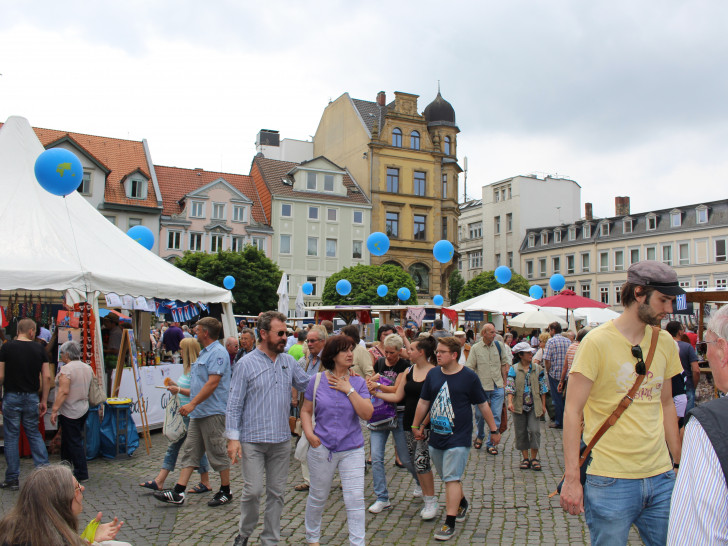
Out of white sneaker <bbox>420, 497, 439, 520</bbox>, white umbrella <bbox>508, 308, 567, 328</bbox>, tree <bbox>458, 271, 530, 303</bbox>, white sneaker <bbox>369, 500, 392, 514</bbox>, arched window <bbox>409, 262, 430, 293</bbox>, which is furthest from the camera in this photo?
tree <bbox>458, 271, 530, 303</bbox>

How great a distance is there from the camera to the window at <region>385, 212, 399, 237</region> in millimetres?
50344

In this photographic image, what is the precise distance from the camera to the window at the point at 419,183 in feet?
169

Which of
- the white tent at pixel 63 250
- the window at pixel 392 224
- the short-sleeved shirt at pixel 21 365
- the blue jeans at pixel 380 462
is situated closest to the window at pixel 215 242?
the window at pixel 392 224

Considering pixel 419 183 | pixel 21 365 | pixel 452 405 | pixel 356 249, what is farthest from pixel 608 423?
pixel 419 183

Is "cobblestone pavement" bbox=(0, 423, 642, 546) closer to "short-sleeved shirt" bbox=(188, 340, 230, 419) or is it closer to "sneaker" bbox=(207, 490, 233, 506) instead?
"sneaker" bbox=(207, 490, 233, 506)

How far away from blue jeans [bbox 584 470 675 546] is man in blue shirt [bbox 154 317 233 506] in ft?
14.4

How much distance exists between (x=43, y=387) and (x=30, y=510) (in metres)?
6.31

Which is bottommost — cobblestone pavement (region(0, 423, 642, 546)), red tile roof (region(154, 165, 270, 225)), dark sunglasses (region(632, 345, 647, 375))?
cobblestone pavement (region(0, 423, 642, 546))

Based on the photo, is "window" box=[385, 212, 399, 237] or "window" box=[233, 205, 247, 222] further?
"window" box=[385, 212, 399, 237]

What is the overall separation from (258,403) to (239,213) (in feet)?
136

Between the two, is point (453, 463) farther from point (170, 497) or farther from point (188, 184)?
point (188, 184)

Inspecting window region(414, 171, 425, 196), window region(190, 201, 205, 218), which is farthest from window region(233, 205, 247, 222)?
window region(414, 171, 425, 196)

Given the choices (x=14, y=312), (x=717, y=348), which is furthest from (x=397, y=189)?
(x=717, y=348)

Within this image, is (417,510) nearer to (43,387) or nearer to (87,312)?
(43,387)
